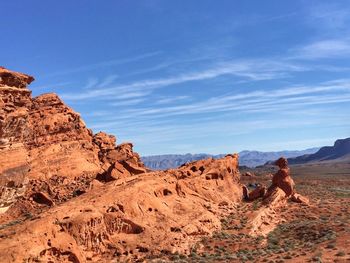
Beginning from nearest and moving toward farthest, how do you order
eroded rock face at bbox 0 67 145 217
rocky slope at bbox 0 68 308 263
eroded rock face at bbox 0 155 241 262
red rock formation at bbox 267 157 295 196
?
eroded rock face at bbox 0 155 241 262 → rocky slope at bbox 0 68 308 263 → eroded rock face at bbox 0 67 145 217 → red rock formation at bbox 267 157 295 196

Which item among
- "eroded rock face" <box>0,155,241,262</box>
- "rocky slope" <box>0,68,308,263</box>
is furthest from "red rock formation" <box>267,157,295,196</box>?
"eroded rock face" <box>0,155,241,262</box>

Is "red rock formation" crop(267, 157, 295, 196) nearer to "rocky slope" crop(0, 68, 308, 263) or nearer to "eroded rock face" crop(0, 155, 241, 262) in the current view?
"rocky slope" crop(0, 68, 308, 263)

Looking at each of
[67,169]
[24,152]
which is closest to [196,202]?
[67,169]

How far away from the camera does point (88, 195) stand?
100 feet

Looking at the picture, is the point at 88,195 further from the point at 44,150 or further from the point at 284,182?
the point at 284,182

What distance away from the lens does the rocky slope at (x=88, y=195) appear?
2548 cm

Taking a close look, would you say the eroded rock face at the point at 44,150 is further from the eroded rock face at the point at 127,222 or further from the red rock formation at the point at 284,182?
the red rock formation at the point at 284,182

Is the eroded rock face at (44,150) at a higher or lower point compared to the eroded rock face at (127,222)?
higher

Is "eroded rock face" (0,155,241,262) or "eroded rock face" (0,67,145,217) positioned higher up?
"eroded rock face" (0,67,145,217)

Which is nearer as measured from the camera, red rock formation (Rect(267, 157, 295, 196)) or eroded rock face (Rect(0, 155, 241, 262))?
eroded rock face (Rect(0, 155, 241, 262))

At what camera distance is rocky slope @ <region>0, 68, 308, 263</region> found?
83.6 ft

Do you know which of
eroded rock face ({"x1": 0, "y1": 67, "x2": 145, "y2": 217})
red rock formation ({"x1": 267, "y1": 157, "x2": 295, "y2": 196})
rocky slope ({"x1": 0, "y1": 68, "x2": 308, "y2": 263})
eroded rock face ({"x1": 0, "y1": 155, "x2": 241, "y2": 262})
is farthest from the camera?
red rock formation ({"x1": 267, "y1": 157, "x2": 295, "y2": 196})

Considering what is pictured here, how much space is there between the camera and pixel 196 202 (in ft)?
115

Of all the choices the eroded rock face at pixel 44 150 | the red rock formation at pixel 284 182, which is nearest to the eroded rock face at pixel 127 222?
the eroded rock face at pixel 44 150
